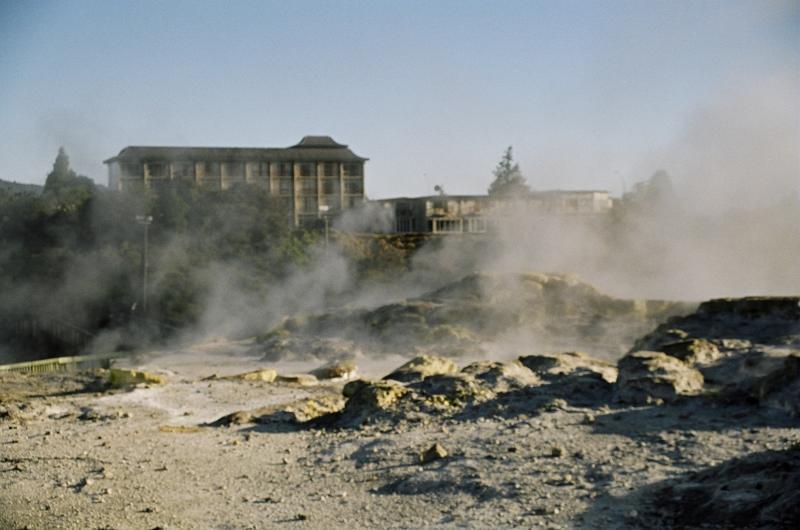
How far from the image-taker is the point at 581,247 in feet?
146

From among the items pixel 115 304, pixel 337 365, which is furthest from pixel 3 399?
pixel 115 304

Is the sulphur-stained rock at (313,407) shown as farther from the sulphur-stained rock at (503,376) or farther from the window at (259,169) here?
the window at (259,169)

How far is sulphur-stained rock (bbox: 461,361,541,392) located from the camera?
15711mm

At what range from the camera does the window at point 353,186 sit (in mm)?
61125

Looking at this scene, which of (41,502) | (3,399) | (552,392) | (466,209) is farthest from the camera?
(466,209)

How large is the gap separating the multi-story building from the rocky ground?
126 ft

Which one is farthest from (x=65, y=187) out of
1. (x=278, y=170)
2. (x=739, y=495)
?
(x=739, y=495)

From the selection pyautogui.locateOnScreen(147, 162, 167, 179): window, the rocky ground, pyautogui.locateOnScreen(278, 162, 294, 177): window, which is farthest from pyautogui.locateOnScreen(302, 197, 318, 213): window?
the rocky ground

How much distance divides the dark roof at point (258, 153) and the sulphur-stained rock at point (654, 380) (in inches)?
1789

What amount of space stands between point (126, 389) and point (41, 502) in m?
8.66

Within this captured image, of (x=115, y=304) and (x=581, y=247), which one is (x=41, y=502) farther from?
(x=581, y=247)

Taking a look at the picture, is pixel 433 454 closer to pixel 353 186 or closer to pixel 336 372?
pixel 336 372

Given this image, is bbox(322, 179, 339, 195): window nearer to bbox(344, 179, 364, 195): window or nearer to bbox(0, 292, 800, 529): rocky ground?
bbox(344, 179, 364, 195): window

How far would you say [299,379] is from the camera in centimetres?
2256
